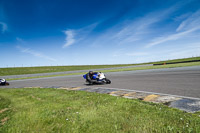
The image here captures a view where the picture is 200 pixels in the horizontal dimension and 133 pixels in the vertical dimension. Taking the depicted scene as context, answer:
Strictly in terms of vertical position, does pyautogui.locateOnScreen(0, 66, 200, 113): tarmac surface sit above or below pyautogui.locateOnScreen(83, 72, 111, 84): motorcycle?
below

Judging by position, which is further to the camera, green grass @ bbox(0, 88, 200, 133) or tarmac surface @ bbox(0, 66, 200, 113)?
tarmac surface @ bbox(0, 66, 200, 113)

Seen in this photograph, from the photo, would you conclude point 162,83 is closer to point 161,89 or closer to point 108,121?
point 161,89

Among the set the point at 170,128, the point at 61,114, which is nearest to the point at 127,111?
the point at 170,128

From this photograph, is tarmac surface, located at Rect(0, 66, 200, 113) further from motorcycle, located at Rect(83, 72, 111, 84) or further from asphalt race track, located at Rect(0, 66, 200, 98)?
motorcycle, located at Rect(83, 72, 111, 84)

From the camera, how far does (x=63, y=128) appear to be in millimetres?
3215

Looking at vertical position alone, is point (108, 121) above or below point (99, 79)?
below

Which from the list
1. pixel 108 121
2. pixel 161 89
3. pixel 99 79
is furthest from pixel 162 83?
pixel 108 121

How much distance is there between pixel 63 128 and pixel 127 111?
1930mm

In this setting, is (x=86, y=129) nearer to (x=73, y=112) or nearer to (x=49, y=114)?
(x=73, y=112)

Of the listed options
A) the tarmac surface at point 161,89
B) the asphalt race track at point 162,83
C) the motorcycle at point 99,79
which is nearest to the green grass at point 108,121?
the tarmac surface at point 161,89

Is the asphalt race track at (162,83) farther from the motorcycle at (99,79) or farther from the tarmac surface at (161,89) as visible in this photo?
the motorcycle at (99,79)

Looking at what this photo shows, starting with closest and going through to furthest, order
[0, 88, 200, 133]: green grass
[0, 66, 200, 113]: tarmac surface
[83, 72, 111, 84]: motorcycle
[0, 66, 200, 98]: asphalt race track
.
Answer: [0, 88, 200, 133]: green grass
[0, 66, 200, 113]: tarmac surface
[0, 66, 200, 98]: asphalt race track
[83, 72, 111, 84]: motorcycle

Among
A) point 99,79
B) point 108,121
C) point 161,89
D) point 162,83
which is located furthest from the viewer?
point 99,79

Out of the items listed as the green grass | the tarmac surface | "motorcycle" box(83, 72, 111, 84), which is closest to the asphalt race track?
the tarmac surface
